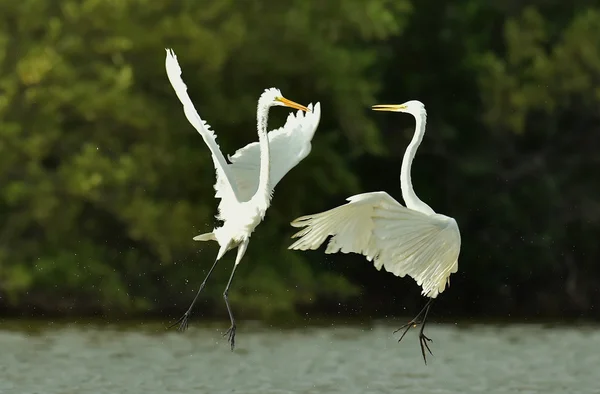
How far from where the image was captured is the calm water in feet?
50.9

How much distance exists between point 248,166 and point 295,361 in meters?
3.74

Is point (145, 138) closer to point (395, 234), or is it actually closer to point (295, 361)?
point (295, 361)

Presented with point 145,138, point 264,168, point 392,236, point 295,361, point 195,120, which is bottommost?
point 295,361

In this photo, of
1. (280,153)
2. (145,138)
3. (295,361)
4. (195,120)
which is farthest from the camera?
(145,138)

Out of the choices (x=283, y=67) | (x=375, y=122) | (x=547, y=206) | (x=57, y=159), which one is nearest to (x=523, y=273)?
(x=547, y=206)

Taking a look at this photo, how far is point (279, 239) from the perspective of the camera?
22.9 m

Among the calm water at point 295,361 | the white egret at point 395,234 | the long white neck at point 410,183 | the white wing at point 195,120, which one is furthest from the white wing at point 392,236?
the calm water at point 295,361

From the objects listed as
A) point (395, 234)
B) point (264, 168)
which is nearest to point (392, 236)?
point (395, 234)

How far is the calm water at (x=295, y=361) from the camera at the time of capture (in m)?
15.5

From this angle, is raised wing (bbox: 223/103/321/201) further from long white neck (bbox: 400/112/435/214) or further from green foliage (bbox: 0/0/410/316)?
green foliage (bbox: 0/0/410/316)

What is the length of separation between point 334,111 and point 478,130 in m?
3.14

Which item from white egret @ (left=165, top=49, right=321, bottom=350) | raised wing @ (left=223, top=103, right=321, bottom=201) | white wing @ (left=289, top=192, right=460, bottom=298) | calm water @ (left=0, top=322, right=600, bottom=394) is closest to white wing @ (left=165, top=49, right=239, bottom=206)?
white egret @ (left=165, top=49, right=321, bottom=350)

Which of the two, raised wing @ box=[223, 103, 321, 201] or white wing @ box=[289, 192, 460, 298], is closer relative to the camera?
white wing @ box=[289, 192, 460, 298]

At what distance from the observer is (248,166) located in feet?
47.3
